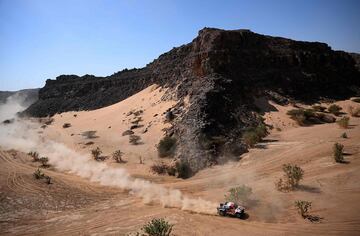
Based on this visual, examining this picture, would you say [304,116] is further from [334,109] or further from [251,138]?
[251,138]

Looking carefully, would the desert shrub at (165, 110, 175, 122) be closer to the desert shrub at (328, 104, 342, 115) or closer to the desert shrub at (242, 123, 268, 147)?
the desert shrub at (242, 123, 268, 147)

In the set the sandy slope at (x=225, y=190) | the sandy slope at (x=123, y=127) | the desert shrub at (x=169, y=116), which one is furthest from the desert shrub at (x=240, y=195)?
the desert shrub at (x=169, y=116)

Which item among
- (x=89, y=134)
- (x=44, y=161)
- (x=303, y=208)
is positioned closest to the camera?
(x=303, y=208)

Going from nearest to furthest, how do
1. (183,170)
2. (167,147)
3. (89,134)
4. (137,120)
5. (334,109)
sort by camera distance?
1. (183,170)
2. (167,147)
3. (334,109)
4. (137,120)
5. (89,134)

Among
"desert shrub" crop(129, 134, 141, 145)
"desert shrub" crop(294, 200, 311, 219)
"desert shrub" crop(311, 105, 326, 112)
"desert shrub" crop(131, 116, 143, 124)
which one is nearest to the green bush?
"desert shrub" crop(311, 105, 326, 112)

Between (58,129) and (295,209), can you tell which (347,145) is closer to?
(295,209)

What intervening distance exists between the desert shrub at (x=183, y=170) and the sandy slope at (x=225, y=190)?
31.0 inches

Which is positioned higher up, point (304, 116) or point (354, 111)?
point (354, 111)

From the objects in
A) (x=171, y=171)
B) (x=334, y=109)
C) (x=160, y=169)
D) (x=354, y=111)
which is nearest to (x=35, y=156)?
(x=160, y=169)

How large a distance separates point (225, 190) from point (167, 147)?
9115 mm

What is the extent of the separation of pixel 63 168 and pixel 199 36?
23774 mm

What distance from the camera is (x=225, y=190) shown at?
18234 millimetres

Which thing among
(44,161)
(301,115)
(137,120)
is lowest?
(44,161)

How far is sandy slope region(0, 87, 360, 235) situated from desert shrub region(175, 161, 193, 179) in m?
0.79
